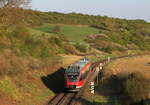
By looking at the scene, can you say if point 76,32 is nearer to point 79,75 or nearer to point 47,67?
point 47,67

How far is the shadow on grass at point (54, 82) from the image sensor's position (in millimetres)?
37013

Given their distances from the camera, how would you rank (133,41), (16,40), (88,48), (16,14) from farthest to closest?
1. (133,41)
2. (88,48)
3. (16,14)
4. (16,40)

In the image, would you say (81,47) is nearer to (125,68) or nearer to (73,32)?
(73,32)

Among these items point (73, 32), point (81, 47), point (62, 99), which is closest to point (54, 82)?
point (62, 99)

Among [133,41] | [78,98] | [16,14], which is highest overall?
[16,14]

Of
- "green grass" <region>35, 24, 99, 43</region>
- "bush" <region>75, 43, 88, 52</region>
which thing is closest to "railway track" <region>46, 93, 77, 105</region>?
"bush" <region>75, 43, 88, 52</region>

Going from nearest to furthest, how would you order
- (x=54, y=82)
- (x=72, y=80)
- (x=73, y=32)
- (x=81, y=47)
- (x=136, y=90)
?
(x=136, y=90) → (x=72, y=80) → (x=54, y=82) → (x=81, y=47) → (x=73, y=32)

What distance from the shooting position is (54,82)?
39562 mm

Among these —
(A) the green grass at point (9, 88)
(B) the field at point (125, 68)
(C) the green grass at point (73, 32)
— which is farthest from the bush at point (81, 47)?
(A) the green grass at point (9, 88)

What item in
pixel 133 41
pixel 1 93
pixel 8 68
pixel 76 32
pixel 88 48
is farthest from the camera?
pixel 133 41

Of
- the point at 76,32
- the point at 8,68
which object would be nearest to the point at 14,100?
the point at 8,68

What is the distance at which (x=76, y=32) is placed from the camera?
116 meters

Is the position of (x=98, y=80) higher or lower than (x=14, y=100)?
lower

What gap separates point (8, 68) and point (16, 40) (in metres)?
10.3
